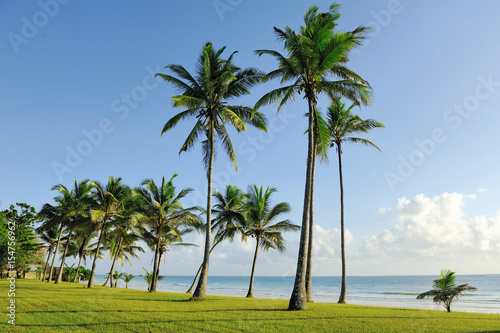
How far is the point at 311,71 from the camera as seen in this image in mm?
15102

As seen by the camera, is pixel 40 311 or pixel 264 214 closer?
pixel 40 311

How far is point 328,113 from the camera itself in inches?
830

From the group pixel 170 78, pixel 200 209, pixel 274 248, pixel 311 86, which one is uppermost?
pixel 170 78

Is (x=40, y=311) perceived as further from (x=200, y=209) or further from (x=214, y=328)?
(x=200, y=209)

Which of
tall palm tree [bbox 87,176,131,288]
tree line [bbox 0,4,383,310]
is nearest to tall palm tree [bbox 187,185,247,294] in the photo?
tree line [bbox 0,4,383,310]

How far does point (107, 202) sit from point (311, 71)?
76.3ft

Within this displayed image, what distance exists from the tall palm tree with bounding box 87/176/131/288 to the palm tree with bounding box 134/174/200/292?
154 inches

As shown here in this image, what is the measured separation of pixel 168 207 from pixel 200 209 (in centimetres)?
282

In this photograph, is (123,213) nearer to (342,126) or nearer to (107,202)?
(107,202)

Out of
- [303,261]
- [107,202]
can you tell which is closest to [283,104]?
[303,261]

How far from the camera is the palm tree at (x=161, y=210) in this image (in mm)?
26078

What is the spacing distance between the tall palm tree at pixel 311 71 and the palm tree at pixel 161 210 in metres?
13.8

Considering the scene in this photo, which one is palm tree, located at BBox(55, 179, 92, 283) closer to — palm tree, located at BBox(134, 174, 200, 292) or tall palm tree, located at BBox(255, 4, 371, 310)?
palm tree, located at BBox(134, 174, 200, 292)

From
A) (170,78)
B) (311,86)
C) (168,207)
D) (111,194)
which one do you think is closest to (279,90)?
(311,86)
